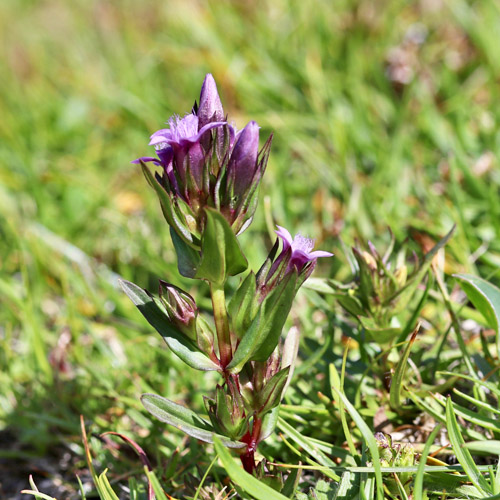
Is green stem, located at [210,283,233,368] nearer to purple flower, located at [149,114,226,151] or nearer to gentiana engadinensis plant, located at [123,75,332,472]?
gentiana engadinensis plant, located at [123,75,332,472]

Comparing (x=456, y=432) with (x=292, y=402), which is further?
(x=292, y=402)

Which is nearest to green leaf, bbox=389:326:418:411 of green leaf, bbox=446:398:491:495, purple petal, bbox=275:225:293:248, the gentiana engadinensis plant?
green leaf, bbox=446:398:491:495

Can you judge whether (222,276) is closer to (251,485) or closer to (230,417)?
(230,417)

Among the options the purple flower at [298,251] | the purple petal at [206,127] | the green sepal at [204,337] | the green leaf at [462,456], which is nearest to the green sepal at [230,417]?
the green sepal at [204,337]

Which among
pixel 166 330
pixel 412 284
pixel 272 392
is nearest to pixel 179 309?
pixel 166 330

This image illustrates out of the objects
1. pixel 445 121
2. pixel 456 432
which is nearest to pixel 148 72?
pixel 445 121

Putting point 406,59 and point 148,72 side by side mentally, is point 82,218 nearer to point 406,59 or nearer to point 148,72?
point 148,72
